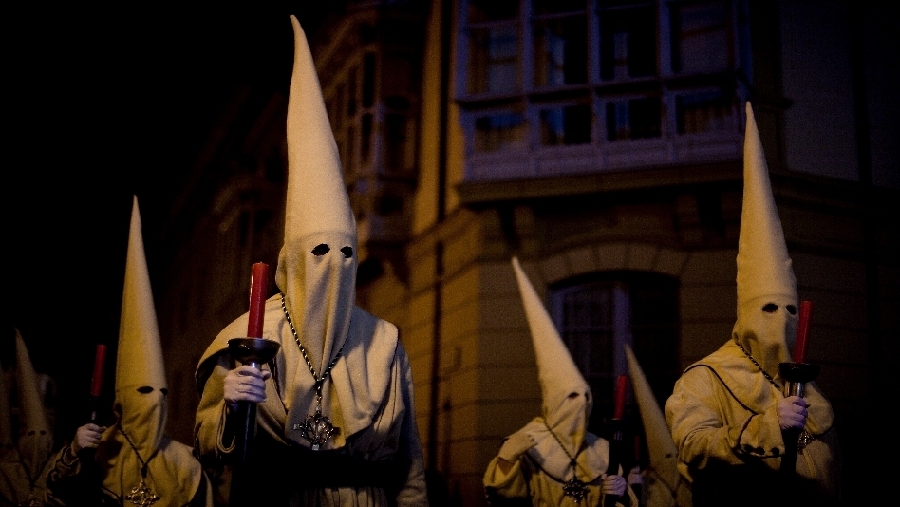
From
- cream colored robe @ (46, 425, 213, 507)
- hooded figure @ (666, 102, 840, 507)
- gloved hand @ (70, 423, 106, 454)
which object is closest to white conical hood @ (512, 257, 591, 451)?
hooded figure @ (666, 102, 840, 507)

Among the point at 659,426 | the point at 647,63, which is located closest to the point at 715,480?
the point at 659,426

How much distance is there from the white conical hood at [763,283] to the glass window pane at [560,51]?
664 cm

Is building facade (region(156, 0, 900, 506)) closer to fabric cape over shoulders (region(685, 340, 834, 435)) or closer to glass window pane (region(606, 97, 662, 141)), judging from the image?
glass window pane (region(606, 97, 662, 141))

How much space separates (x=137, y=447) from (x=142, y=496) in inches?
13.0

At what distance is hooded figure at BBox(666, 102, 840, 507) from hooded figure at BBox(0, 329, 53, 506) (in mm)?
6372

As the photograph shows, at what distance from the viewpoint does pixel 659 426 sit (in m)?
7.92

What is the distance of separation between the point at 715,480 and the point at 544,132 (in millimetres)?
7029

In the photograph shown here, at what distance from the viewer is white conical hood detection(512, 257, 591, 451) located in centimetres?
709

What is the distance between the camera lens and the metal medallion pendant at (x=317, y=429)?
135 inches

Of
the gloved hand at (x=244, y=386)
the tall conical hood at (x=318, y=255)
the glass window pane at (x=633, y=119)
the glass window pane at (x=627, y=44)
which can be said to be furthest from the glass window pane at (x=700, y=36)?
the gloved hand at (x=244, y=386)

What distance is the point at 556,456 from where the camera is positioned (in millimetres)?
6973

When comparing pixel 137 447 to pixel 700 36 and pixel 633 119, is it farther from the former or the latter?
pixel 700 36

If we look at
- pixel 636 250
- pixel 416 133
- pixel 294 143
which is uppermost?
pixel 416 133

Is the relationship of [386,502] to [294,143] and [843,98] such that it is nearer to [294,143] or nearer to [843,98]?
[294,143]
